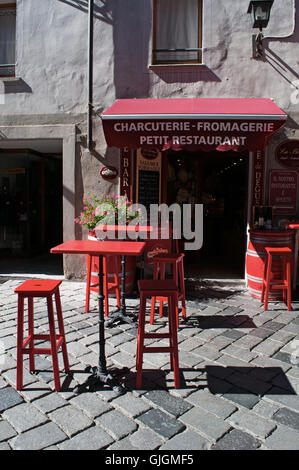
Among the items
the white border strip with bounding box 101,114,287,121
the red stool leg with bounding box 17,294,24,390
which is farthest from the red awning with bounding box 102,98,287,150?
the red stool leg with bounding box 17,294,24,390

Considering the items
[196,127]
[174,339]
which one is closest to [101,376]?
[174,339]

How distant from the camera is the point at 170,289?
3.22 m

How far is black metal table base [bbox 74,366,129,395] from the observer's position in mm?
3102

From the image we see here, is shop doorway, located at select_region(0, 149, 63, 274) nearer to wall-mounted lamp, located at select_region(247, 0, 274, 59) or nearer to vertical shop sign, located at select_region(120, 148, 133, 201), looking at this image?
vertical shop sign, located at select_region(120, 148, 133, 201)

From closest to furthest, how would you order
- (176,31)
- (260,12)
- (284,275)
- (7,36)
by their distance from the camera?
(284,275), (260,12), (176,31), (7,36)

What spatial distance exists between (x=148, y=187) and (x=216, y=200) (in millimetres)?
3203

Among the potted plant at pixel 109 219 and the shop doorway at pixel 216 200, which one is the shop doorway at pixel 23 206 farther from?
the shop doorway at pixel 216 200

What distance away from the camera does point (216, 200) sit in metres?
9.47

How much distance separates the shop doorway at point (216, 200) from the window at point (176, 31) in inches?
75.7

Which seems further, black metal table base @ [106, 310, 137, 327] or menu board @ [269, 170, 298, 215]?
menu board @ [269, 170, 298, 215]

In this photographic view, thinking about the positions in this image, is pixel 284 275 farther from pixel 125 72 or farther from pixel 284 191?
pixel 125 72

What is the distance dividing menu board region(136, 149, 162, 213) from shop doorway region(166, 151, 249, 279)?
82 cm

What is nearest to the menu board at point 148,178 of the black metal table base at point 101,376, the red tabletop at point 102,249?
the red tabletop at point 102,249

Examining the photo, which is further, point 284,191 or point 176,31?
point 176,31
